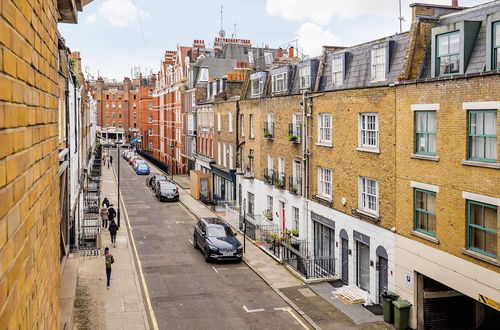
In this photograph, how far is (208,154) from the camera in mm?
54688

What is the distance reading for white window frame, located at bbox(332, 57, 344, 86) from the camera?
2547cm

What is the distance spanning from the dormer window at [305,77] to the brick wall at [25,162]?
25.1 m

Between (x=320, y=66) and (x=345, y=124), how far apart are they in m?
5.49

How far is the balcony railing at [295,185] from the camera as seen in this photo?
96.5ft

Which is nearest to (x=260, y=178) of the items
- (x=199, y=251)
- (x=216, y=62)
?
(x=199, y=251)

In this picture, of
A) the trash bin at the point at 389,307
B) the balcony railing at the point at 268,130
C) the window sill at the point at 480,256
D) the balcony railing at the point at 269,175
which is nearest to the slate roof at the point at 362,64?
the balcony railing at the point at 268,130

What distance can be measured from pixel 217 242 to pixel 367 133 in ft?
35.1

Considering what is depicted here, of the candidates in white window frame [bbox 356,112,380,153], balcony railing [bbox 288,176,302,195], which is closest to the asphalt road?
balcony railing [bbox 288,176,302,195]

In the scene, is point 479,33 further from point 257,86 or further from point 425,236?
point 257,86

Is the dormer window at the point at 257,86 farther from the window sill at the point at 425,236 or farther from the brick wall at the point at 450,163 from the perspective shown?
the window sill at the point at 425,236

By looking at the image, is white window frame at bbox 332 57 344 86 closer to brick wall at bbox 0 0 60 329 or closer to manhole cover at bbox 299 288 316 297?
manhole cover at bbox 299 288 316 297

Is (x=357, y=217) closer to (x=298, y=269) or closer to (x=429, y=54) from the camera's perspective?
(x=298, y=269)

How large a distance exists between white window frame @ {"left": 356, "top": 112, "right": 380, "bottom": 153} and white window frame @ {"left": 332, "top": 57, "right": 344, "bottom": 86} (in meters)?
3.61

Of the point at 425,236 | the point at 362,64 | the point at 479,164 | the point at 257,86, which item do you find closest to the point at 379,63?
the point at 362,64
